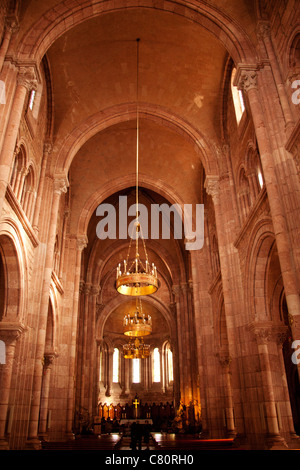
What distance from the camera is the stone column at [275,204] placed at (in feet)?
26.7

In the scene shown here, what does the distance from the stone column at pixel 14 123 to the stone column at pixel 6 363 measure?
393 cm

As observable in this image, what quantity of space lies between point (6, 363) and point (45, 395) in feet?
16.1

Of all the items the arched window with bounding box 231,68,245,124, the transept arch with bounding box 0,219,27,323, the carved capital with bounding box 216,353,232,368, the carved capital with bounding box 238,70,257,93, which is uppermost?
the arched window with bounding box 231,68,245,124

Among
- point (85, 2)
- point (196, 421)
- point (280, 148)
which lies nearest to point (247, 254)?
point (280, 148)

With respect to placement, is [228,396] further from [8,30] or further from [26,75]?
[8,30]

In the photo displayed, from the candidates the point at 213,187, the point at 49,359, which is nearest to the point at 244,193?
the point at 213,187

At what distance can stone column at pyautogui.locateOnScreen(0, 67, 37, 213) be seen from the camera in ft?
30.0

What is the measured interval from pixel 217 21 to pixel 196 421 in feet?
62.8

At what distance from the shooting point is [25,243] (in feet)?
40.1

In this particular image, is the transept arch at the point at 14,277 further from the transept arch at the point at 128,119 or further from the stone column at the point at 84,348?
the stone column at the point at 84,348

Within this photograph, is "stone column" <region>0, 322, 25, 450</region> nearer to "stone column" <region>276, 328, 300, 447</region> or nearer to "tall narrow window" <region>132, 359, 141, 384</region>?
"stone column" <region>276, 328, 300, 447</region>

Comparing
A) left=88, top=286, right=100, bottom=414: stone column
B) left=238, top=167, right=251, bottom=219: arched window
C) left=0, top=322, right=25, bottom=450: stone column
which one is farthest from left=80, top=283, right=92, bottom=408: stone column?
left=238, top=167, right=251, bottom=219: arched window

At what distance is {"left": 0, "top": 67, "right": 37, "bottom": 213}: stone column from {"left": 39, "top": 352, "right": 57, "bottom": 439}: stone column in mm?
8972

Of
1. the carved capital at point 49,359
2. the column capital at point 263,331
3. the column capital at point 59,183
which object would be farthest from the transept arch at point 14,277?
the column capital at point 263,331
